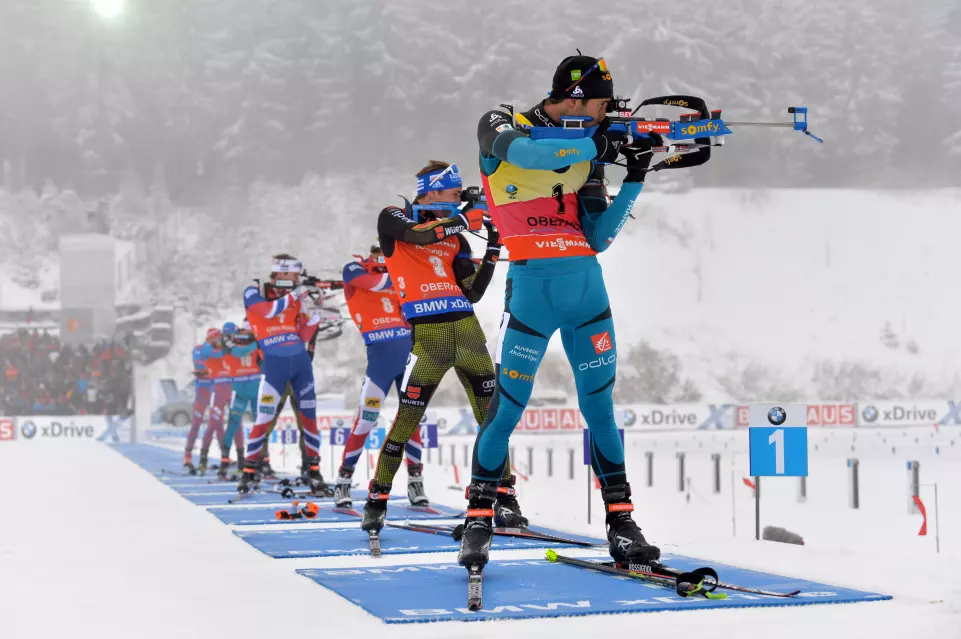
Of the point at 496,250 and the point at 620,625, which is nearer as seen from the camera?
the point at 620,625

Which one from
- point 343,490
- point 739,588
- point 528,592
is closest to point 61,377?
point 343,490

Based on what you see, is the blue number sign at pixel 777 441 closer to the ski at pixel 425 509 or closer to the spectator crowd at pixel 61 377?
the ski at pixel 425 509

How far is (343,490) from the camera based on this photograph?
8.10 meters

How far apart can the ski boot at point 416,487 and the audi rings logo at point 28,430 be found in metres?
25.1

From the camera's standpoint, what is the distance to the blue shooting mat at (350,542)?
18.8 ft

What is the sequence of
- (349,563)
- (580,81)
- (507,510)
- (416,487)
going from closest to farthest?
(580,81) < (349,563) < (507,510) < (416,487)

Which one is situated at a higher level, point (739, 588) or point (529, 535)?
point (739, 588)

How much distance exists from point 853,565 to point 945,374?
4360 cm

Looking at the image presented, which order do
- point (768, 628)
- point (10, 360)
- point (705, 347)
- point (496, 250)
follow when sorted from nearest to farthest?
point (768, 628) < point (496, 250) < point (10, 360) < point (705, 347)

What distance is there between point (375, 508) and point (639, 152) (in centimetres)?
244

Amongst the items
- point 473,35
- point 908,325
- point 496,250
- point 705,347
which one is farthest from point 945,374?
point 496,250

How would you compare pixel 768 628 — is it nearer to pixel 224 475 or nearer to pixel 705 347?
pixel 224 475

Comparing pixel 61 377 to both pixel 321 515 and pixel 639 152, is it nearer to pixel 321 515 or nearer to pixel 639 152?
pixel 321 515

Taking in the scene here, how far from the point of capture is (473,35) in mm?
48719
